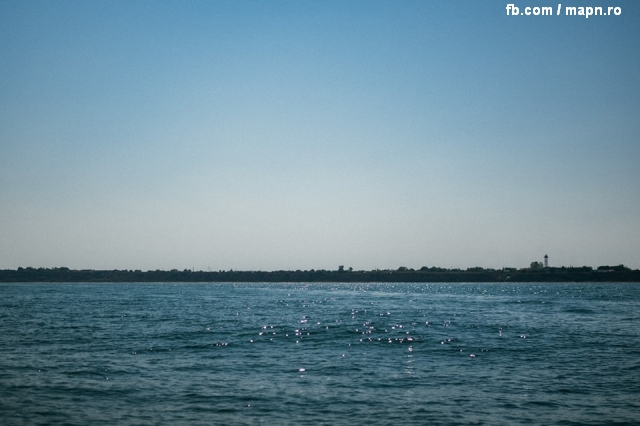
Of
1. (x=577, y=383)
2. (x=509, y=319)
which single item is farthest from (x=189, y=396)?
(x=509, y=319)

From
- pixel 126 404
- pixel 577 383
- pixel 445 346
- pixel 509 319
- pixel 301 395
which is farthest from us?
pixel 509 319

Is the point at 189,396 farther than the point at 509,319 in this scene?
No

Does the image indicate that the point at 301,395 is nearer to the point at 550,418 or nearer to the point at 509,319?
the point at 550,418

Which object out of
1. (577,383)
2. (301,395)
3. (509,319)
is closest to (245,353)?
(301,395)

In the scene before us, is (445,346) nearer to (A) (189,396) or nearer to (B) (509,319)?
(A) (189,396)

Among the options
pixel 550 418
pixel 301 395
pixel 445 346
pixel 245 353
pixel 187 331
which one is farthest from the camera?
pixel 187 331

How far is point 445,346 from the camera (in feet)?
148

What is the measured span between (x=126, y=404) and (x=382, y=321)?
150 ft

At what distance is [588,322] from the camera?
67.6 metres

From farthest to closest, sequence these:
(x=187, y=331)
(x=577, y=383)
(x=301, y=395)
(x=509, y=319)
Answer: (x=509, y=319)
(x=187, y=331)
(x=577, y=383)
(x=301, y=395)

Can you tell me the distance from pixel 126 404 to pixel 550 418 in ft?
63.8

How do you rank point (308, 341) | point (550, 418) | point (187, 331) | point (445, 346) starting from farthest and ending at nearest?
point (187, 331) < point (308, 341) < point (445, 346) < point (550, 418)

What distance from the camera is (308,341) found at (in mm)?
48594

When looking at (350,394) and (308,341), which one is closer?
(350,394)
